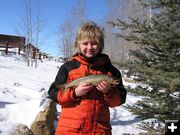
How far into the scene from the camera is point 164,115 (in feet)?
18.4

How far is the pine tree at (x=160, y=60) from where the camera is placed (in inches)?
220

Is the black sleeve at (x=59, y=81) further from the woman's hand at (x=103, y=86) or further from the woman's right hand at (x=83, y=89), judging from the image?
the woman's hand at (x=103, y=86)

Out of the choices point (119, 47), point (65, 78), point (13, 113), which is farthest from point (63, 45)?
point (65, 78)

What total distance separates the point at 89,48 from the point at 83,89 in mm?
357

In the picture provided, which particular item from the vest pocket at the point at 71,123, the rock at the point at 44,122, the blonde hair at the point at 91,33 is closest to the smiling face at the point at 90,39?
the blonde hair at the point at 91,33

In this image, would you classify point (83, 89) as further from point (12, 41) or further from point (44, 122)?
point (12, 41)

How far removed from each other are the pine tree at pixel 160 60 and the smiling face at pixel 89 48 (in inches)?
96.8

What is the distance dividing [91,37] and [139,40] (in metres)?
3.00

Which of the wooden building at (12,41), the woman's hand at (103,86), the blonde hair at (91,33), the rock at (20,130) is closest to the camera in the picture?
the woman's hand at (103,86)

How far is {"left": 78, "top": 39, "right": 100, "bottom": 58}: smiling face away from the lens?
313 cm

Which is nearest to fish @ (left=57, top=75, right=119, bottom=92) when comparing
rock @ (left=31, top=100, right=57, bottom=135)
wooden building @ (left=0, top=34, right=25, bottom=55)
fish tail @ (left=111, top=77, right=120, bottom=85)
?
fish tail @ (left=111, top=77, right=120, bottom=85)

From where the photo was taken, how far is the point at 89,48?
313 cm

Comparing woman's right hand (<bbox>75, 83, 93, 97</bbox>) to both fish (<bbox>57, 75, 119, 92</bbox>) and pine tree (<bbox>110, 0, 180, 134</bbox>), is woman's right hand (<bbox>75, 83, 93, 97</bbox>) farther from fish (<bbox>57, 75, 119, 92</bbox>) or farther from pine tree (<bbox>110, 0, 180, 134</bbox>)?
pine tree (<bbox>110, 0, 180, 134</bbox>)

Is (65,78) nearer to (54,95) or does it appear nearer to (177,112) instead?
(54,95)
